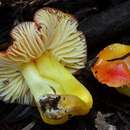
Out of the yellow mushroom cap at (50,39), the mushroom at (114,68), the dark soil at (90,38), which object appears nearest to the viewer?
the yellow mushroom cap at (50,39)

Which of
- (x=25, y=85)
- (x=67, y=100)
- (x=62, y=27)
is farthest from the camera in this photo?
(x=25, y=85)

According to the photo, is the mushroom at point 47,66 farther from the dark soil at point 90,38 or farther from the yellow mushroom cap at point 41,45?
the dark soil at point 90,38

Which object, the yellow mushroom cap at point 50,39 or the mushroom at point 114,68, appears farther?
the mushroom at point 114,68

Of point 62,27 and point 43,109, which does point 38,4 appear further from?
point 43,109

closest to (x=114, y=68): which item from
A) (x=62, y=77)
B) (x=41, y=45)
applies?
(x=62, y=77)

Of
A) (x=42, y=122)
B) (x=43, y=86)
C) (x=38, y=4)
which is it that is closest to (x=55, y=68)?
(x=43, y=86)

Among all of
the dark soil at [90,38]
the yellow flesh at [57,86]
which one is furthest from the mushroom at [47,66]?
the dark soil at [90,38]

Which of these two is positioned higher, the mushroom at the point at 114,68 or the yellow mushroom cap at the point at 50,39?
the yellow mushroom cap at the point at 50,39

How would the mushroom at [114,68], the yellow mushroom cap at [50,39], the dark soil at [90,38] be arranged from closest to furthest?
the yellow mushroom cap at [50,39], the mushroom at [114,68], the dark soil at [90,38]
